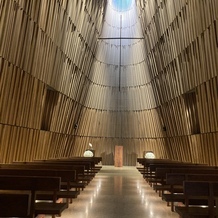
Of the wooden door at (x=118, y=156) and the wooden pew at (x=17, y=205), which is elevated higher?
the wooden door at (x=118, y=156)

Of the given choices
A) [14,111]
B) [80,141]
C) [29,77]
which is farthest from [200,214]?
[80,141]

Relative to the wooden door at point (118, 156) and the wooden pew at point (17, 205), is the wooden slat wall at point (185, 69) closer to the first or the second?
the wooden door at point (118, 156)

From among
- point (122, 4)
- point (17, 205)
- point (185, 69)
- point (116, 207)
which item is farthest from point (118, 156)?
point (17, 205)

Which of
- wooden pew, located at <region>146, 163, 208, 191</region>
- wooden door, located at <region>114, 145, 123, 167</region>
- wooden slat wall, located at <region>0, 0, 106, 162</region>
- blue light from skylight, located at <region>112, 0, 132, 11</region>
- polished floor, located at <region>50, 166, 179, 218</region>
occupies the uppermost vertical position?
blue light from skylight, located at <region>112, 0, 132, 11</region>

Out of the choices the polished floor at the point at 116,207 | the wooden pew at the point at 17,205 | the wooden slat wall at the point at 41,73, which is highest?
the wooden slat wall at the point at 41,73

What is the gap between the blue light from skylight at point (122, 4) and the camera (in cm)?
2639

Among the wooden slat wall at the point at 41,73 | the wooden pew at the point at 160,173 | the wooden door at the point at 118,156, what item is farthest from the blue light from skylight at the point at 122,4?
the wooden pew at the point at 160,173

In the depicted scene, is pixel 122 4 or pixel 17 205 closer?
pixel 17 205

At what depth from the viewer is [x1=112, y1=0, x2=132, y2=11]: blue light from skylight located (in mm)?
26391

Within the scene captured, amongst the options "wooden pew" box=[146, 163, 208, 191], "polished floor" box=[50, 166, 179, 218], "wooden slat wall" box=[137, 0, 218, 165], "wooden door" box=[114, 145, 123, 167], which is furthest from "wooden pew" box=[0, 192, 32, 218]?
"wooden door" box=[114, 145, 123, 167]

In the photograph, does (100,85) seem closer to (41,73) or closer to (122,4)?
(122,4)

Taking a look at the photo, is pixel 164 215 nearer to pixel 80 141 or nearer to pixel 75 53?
pixel 75 53

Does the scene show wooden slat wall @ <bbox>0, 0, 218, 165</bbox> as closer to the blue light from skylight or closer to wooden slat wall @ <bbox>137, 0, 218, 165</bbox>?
wooden slat wall @ <bbox>137, 0, 218, 165</bbox>

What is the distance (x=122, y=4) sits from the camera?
26797 millimetres
